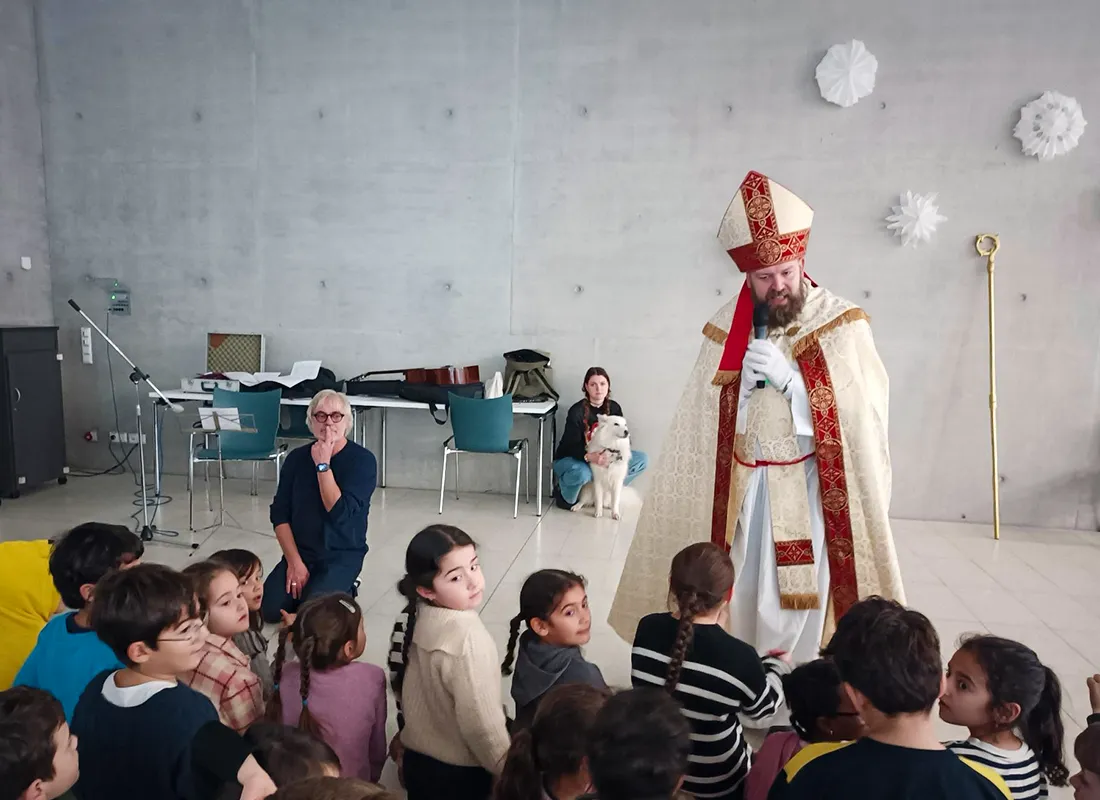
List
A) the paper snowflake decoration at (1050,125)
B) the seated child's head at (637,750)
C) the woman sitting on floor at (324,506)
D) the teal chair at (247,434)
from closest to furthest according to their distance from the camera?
the seated child's head at (637,750), the woman sitting on floor at (324,506), the teal chair at (247,434), the paper snowflake decoration at (1050,125)

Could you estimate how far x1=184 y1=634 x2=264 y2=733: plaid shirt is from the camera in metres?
1.75

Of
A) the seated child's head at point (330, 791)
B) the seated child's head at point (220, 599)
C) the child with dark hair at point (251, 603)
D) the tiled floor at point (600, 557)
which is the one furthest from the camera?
the tiled floor at point (600, 557)

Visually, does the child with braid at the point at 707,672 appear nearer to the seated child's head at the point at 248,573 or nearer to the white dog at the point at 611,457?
the seated child's head at the point at 248,573

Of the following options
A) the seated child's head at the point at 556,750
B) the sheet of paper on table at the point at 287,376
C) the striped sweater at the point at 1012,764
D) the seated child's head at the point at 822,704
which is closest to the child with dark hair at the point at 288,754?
the seated child's head at the point at 556,750

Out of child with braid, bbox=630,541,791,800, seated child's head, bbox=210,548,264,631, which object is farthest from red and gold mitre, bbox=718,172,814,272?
seated child's head, bbox=210,548,264,631

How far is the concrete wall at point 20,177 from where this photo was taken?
5652 mm

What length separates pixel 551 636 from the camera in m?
1.80

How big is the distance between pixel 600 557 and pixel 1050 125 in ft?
12.4

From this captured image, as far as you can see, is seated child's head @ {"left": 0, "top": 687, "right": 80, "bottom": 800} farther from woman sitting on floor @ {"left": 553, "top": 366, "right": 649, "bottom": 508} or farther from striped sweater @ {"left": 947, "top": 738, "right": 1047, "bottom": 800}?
woman sitting on floor @ {"left": 553, "top": 366, "right": 649, "bottom": 508}

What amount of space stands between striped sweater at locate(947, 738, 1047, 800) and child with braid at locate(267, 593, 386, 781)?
4.10 feet

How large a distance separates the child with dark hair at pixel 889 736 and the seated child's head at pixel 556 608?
2.02 feet

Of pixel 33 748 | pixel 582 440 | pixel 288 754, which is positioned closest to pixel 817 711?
pixel 288 754

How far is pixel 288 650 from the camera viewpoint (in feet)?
7.08

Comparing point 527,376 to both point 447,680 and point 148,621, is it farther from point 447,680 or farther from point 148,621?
point 148,621
